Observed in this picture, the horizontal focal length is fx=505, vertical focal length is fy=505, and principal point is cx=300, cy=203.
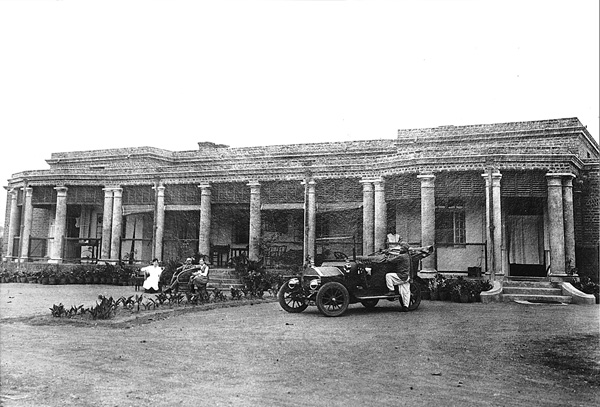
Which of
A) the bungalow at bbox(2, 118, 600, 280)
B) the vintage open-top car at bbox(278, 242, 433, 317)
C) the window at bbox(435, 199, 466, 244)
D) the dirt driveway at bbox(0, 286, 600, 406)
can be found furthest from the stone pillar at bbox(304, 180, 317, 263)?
the window at bbox(435, 199, 466, 244)

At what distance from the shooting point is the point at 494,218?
42.2 ft

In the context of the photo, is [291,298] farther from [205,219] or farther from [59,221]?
[59,221]

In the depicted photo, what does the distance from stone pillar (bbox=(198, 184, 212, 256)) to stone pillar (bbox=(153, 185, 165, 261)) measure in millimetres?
1204

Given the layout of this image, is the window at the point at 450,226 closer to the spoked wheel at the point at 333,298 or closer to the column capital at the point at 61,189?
the spoked wheel at the point at 333,298

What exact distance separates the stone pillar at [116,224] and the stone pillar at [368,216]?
6.51 m

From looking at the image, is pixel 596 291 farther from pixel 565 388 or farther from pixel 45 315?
pixel 45 315

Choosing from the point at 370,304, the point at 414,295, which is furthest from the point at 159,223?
the point at 414,295

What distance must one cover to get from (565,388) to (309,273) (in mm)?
5265

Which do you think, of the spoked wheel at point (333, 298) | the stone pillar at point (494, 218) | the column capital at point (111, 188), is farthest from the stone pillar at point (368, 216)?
the column capital at point (111, 188)

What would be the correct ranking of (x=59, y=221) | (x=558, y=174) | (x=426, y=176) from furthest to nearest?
(x=59, y=221) → (x=426, y=176) → (x=558, y=174)

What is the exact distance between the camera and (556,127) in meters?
15.5

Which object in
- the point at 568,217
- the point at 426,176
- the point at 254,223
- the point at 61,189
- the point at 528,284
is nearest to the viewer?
the point at 528,284

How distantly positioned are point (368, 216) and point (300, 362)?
338 inches

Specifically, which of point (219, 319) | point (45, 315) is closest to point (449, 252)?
point (219, 319)
